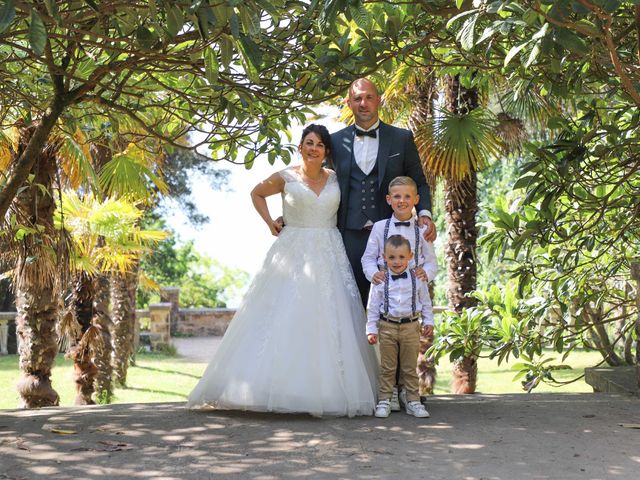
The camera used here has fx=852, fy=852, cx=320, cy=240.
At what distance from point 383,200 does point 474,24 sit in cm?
243

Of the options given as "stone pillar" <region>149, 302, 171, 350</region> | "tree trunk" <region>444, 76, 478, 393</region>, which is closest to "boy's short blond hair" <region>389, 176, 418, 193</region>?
"tree trunk" <region>444, 76, 478, 393</region>

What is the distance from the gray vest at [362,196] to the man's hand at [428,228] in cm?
32

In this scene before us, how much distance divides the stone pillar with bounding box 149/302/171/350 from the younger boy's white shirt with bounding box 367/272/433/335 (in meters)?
17.6

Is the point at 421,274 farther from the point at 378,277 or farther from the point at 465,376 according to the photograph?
the point at 465,376

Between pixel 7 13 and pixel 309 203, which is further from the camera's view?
pixel 309 203

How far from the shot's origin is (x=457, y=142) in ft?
30.8

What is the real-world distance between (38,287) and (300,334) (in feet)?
15.8

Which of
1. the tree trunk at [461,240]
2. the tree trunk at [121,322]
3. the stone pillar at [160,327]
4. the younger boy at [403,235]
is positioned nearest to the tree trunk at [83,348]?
the tree trunk at [121,322]

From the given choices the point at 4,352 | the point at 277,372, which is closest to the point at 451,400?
the point at 277,372

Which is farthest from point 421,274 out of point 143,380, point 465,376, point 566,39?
point 143,380

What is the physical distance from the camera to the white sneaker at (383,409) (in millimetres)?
5160

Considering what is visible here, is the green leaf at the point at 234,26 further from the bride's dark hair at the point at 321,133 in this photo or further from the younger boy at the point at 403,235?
the bride's dark hair at the point at 321,133

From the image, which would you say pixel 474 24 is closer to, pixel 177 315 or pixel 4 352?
pixel 4 352

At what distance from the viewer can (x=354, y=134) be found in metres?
5.71
